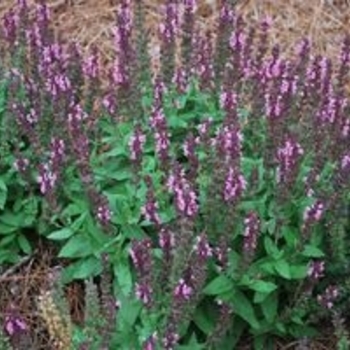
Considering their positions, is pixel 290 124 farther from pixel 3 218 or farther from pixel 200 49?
pixel 3 218

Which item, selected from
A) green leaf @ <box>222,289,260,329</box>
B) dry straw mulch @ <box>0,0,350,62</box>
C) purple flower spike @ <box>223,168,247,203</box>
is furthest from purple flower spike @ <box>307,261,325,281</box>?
dry straw mulch @ <box>0,0,350,62</box>

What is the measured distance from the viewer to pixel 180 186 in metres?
3.14

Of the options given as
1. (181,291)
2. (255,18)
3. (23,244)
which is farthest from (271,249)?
(255,18)

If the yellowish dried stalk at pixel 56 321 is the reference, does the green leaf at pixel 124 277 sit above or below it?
below

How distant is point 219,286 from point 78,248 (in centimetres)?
55

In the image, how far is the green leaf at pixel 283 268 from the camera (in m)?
3.26

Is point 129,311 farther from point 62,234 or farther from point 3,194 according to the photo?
point 3,194

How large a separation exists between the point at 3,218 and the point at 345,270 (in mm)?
1307

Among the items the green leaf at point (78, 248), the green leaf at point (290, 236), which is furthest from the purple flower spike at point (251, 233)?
the green leaf at point (78, 248)

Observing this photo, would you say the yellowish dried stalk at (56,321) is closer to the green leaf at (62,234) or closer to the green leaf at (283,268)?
the green leaf at (62,234)

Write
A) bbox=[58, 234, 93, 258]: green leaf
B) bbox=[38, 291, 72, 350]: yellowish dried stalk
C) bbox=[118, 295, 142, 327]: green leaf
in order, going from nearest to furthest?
bbox=[38, 291, 72, 350]: yellowish dried stalk → bbox=[118, 295, 142, 327]: green leaf → bbox=[58, 234, 93, 258]: green leaf

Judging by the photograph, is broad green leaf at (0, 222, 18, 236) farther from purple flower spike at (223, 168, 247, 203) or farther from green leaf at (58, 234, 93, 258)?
purple flower spike at (223, 168, 247, 203)

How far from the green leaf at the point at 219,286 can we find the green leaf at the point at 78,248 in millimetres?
461

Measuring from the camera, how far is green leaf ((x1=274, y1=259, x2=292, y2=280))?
326cm
